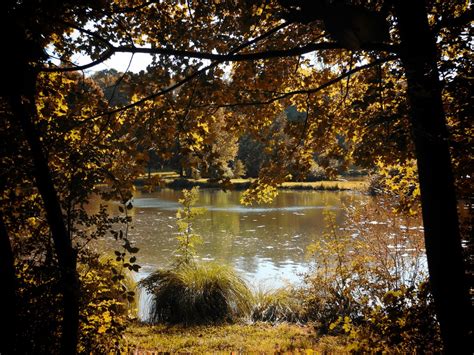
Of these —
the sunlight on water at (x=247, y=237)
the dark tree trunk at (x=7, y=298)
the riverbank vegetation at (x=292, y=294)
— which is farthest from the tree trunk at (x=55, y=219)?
the sunlight on water at (x=247, y=237)

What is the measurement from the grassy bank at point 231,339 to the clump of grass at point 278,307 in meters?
0.44

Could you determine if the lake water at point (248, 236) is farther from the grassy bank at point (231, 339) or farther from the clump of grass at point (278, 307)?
the grassy bank at point (231, 339)

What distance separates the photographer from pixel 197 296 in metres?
8.36

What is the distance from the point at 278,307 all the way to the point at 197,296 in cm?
166

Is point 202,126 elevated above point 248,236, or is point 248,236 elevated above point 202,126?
point 202,126

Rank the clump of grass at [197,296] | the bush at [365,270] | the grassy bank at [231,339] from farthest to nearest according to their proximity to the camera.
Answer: the clump of grass at [197,296] → the bush at [365,270] → the grassy bank at [231,339]

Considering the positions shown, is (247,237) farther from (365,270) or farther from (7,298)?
(7,298)

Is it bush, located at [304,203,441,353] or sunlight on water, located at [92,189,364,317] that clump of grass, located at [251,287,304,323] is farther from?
sunlight on water, located at [92,189,364,317]

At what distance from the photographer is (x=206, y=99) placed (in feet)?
13.2

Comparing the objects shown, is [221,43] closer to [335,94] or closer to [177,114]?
[177,114]

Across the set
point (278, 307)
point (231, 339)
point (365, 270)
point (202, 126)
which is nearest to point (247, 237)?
point (278, 307)

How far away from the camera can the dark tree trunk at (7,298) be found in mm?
3170

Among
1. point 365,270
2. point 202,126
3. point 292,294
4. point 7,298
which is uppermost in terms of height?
point 202,126

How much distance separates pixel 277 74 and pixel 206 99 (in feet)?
3.49
